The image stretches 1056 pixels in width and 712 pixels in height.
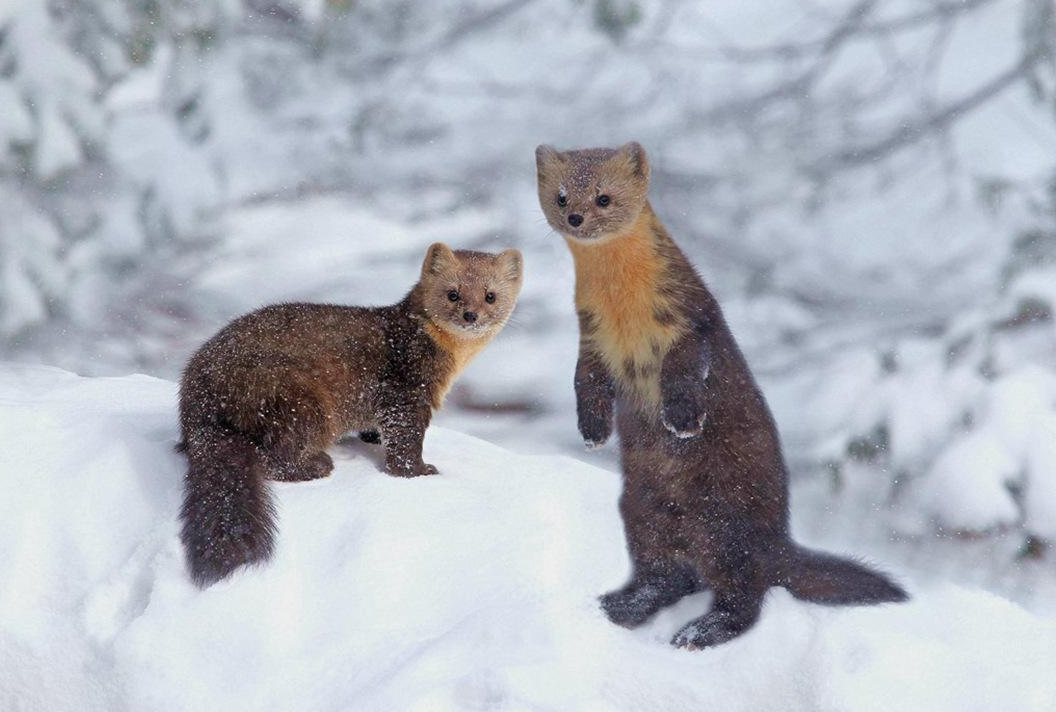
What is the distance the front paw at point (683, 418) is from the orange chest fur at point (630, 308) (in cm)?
5

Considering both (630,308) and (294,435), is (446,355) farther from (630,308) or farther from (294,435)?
(630,308)

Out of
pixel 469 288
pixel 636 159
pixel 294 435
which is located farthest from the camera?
pixel 469 288

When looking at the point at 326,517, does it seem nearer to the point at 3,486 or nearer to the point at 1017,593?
the point at 3,486

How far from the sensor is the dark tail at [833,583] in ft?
7.73

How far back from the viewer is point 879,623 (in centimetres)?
234

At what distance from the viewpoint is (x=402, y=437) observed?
2.64 m

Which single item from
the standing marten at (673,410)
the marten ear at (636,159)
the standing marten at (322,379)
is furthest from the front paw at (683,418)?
the standing marten at (322,379)

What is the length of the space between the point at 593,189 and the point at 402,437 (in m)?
0.61

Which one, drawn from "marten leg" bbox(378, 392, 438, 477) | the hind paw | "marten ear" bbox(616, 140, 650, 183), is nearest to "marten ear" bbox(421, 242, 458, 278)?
"marten leg" bbox(378, 392, 438, 477)

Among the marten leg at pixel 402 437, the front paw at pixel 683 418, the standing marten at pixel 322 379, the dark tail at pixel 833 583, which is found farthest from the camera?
the marten leg at pixel 402 437

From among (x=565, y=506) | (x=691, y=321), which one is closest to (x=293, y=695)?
(x=565, y=506)

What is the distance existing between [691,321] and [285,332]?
792mm

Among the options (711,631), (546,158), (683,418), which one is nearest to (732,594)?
(711,631)

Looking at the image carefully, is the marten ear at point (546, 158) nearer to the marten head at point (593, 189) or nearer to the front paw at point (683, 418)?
the marten head at point (593, 189)
